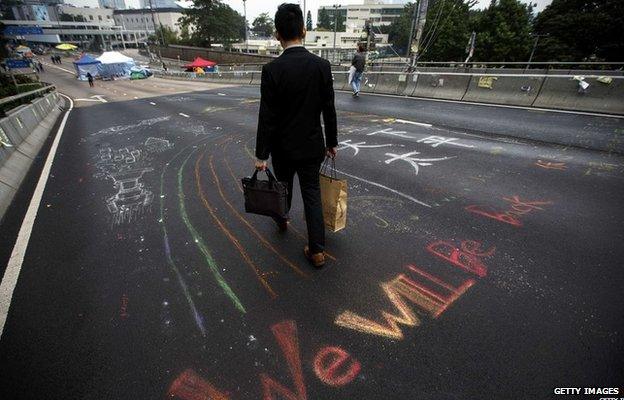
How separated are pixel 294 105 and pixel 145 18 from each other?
157 m

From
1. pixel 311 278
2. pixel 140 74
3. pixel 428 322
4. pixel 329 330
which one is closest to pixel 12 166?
pixel 311 278

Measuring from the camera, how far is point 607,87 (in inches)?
328

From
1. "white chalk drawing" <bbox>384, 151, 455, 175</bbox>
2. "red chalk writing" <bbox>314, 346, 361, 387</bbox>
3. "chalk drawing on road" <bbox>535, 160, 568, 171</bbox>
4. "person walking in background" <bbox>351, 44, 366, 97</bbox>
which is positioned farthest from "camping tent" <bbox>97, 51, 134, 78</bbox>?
"red chalk writing" <bbox>314, 346, 361, 387</bbox>

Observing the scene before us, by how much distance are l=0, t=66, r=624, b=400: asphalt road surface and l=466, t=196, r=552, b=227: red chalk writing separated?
28 millimetres

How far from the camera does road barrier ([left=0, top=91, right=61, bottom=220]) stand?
4.90 metres

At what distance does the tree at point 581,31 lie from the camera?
30594 millimetres

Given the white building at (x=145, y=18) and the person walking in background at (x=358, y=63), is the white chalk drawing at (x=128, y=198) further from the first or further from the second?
the white building at (x=145, y=18)

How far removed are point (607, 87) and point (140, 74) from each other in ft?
144

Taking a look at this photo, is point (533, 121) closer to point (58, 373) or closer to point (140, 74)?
point (58, 373)

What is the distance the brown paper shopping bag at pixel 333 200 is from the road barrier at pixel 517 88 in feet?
32.5

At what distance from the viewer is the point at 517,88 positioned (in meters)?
10.2

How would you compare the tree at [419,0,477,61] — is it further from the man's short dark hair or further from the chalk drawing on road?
the man's short dark hair

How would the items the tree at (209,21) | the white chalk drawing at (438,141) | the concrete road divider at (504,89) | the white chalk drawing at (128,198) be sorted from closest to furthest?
the white chalk drawing at (128,198)
the white chalk drawing at (438,141)
the concrete road divider at (504,89)
the tree at (209,21)

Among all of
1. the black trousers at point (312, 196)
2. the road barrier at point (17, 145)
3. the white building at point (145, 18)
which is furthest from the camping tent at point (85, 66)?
the white building at point (145, 18)
